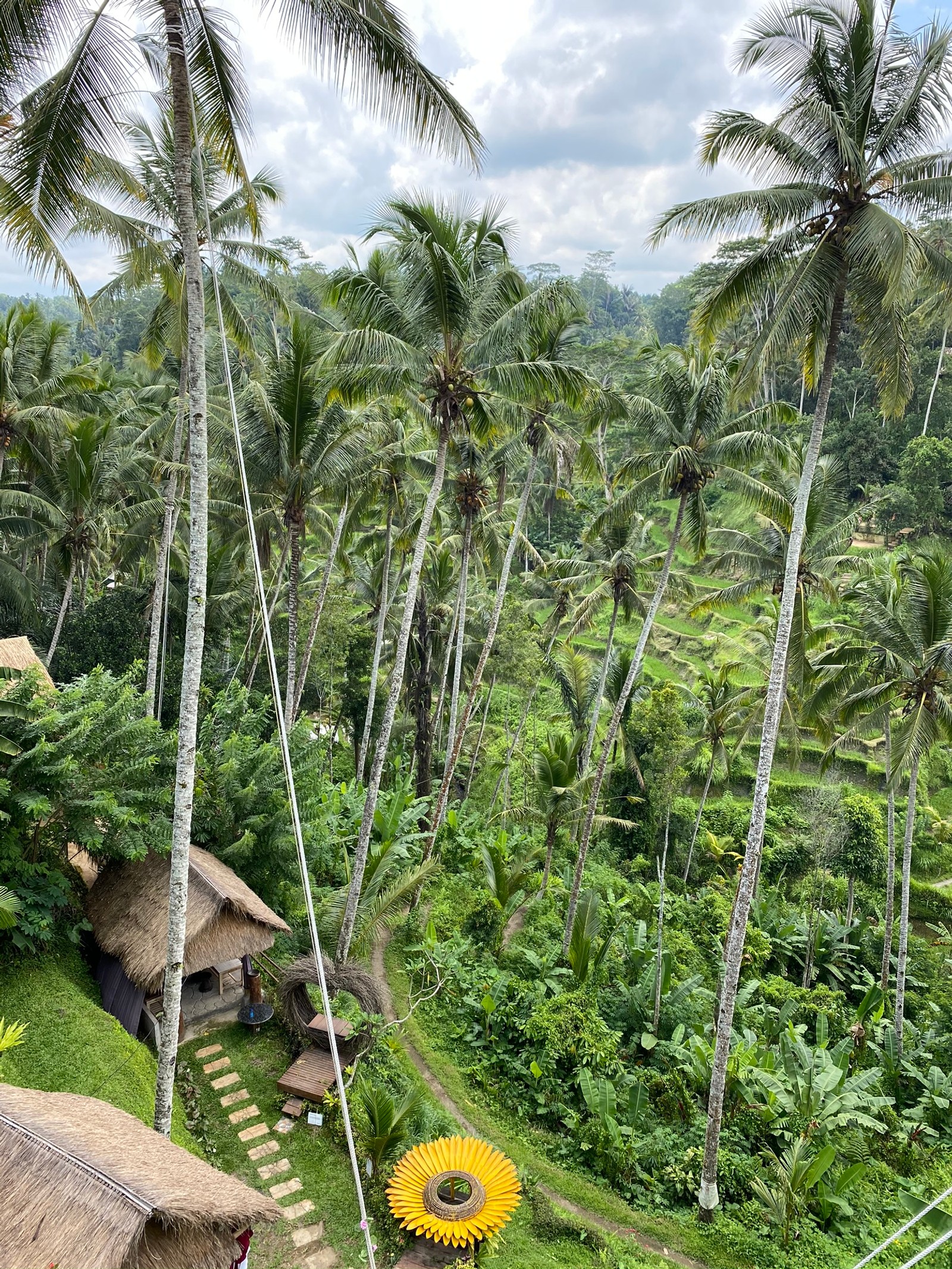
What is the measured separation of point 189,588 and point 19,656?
27.9ft

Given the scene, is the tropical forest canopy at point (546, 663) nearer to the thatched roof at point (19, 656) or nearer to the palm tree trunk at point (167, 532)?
the palm tree trunk at point (167, 532)

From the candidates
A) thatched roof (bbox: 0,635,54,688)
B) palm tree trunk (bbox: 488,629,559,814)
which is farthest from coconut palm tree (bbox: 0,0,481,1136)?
palm tree trunk (bbox: 488,629,559,814)

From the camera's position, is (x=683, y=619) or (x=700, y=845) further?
(x=683, y=619)

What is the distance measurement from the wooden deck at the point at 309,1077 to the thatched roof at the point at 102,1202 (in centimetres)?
409

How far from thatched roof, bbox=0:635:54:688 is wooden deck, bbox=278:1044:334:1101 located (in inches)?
267

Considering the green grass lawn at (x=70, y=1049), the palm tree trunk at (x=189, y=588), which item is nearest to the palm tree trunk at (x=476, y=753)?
the green grass lawn at (x=70, y=1049)

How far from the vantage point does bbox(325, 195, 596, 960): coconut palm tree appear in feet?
33.9

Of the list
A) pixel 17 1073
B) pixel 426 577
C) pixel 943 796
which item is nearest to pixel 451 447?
pixel 426 577

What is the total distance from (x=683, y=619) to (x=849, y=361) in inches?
675

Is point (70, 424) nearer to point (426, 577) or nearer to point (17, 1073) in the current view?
point (426, 577)

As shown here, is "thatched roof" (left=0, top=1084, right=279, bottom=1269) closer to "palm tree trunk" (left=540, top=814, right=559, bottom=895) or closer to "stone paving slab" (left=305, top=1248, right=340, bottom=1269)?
"stone paving slab" (left=305, top=1248, right=340, bottom=1269)

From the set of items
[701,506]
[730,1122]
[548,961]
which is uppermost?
[701,506]

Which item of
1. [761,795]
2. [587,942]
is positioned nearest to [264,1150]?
[587,942]

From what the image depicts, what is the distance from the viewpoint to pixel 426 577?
818 inches
